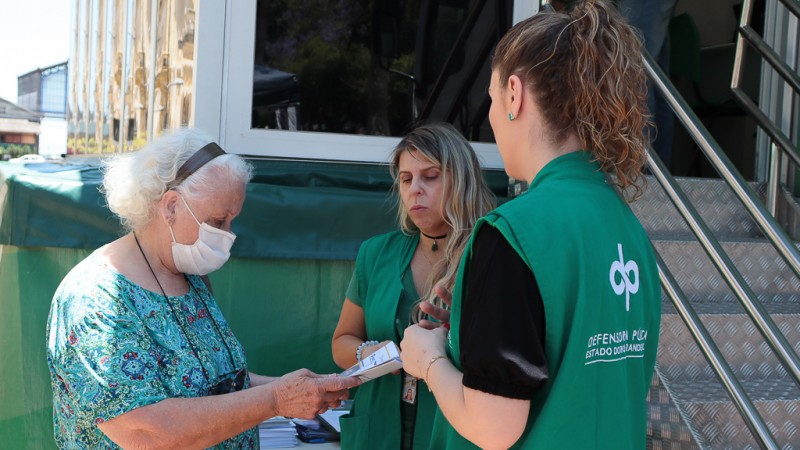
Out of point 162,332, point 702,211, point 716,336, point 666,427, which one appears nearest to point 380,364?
point 162,332

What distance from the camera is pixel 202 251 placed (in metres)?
2.23

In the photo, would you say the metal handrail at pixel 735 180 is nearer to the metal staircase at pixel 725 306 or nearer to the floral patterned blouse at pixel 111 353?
the metal staircase at pixel 725 306

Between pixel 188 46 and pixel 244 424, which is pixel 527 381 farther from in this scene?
pixel 188 46

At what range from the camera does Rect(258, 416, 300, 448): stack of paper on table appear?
2.91 meters

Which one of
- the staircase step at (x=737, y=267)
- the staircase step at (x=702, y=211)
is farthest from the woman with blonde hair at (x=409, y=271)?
the staircase step at (x=702, y=211)

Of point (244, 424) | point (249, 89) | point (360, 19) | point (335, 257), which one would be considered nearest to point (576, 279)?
point (244, 424)

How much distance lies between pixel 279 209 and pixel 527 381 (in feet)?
8.10

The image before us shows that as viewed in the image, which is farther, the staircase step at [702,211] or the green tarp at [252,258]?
the staircase step at [702,211]

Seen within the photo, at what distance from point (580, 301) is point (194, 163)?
4.27ft

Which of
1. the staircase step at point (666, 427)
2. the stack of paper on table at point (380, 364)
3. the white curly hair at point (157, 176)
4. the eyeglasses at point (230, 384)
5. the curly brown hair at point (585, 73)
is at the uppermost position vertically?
the curly brown hair at point (585, 73)

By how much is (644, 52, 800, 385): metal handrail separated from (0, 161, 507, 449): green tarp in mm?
1330

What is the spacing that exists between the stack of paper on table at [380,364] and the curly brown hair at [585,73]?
939 millimetres

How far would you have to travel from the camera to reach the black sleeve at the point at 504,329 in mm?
1280

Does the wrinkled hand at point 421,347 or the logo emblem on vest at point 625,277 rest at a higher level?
the logo emblem on vest at point 625,277
